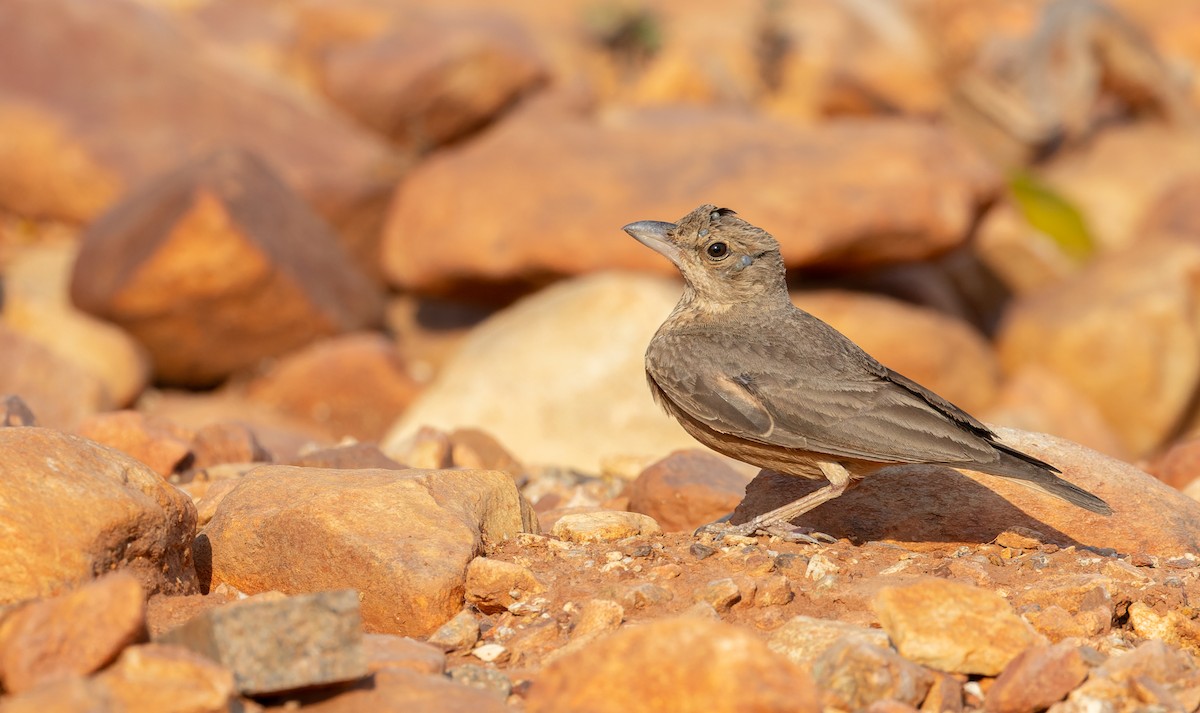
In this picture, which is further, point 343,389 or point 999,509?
point 343,389

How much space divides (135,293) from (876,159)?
7905 mm

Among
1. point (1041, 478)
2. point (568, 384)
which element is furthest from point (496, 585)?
point (568, 384)

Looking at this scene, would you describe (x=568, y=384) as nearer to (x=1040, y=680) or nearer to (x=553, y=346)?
(x=553, y=346)

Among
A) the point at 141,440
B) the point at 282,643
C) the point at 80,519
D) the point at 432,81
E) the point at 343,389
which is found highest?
the point at 432,81

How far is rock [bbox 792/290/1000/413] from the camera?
578 inches

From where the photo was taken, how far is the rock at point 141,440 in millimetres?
7180

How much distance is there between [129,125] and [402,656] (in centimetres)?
1338

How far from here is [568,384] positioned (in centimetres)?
1295

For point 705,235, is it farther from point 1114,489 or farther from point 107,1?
point 107,1

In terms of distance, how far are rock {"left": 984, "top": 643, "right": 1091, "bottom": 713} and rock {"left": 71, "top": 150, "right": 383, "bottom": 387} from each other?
10.3 m

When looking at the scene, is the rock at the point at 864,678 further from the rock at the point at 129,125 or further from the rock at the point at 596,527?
the rock at the point at 129,125

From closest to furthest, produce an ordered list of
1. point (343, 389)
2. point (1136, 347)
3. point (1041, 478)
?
point (1041, 478)
point (343, 389)
point (1136, 347)

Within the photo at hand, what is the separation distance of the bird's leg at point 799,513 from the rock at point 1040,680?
62.8 inches

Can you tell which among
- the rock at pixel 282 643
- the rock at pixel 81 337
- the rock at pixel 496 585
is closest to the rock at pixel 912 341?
the rock at pixel 81 337
